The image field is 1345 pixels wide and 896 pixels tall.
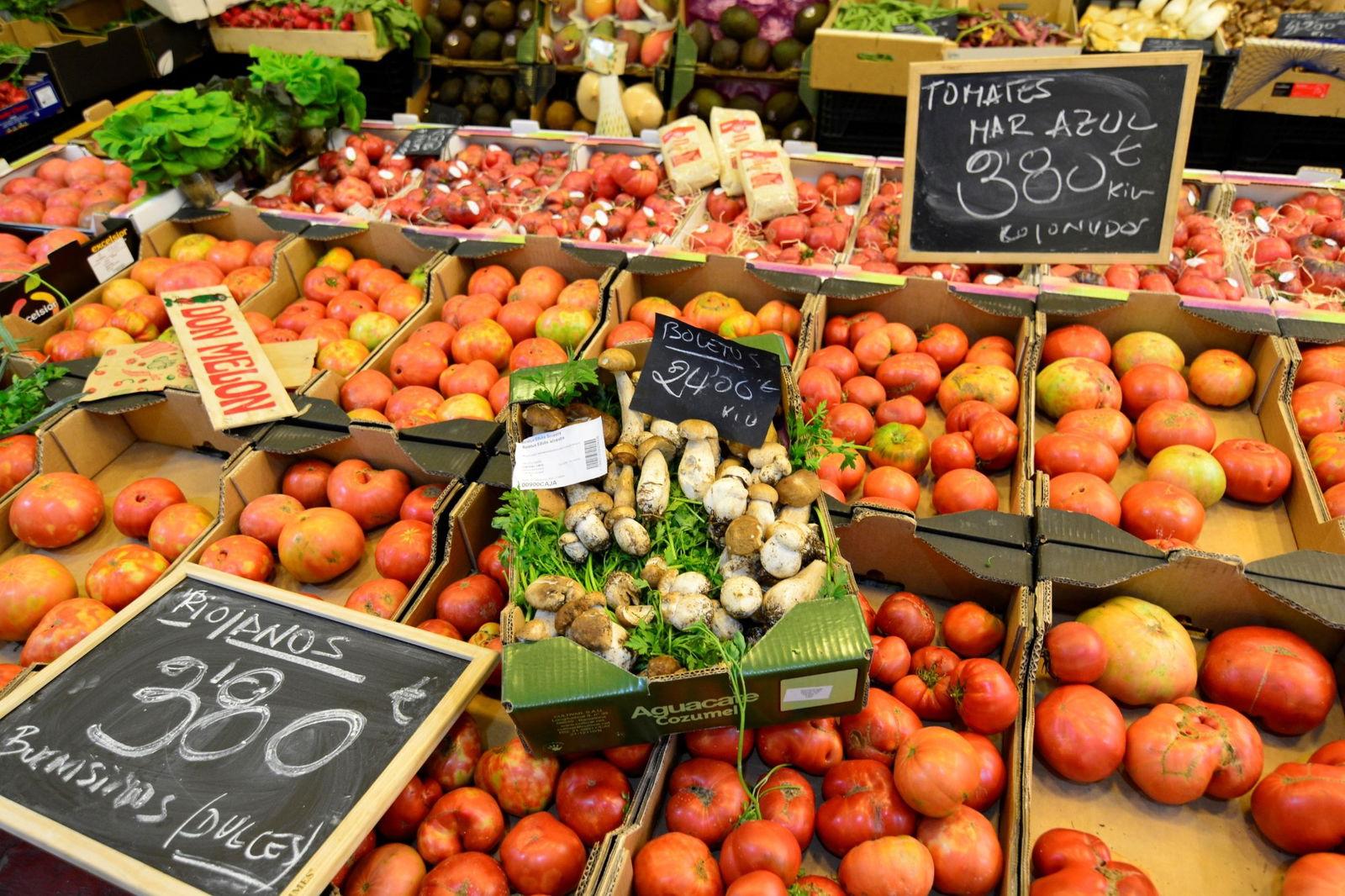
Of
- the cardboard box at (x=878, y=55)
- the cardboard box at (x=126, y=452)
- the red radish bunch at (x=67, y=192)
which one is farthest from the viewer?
the cardboard box at (x=878, y=55)

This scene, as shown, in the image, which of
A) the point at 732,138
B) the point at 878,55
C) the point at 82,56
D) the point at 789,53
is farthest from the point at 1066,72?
the point at 82,56

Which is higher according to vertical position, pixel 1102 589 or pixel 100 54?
pixel 100 54

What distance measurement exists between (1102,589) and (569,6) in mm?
5541

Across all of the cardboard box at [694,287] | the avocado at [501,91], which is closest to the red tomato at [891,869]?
the cardboard box at [694,287]

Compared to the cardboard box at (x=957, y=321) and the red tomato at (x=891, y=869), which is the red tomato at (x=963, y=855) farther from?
the cardboard box at (x=957, y=321)

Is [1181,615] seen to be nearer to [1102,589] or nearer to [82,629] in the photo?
[1102,589]

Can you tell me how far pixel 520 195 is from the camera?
3898 millimetres

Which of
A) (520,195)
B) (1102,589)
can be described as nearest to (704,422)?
(1102,589)

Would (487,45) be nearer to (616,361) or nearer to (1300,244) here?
(616,361)

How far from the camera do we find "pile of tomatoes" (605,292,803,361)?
2855mm

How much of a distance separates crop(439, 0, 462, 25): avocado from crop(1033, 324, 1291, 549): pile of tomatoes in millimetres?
4827

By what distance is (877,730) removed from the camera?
5.78ft

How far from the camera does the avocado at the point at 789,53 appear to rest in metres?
5.30

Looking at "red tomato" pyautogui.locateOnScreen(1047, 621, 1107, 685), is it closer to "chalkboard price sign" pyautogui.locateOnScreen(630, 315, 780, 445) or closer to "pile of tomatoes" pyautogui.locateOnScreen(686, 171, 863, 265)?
"chalkboard price sign" pyautogui.locateOnScreen(630, 315, 780, 445)
